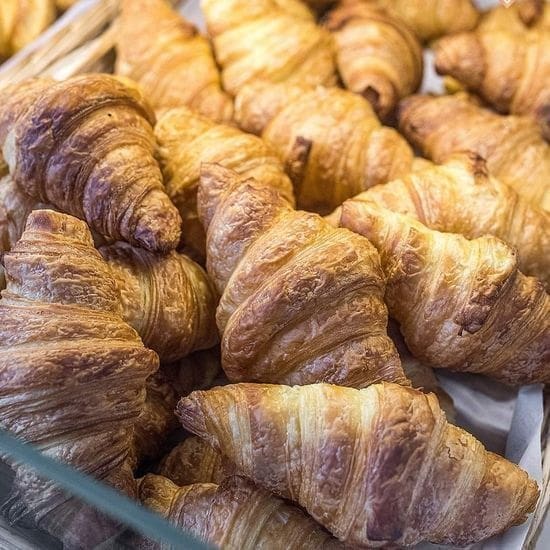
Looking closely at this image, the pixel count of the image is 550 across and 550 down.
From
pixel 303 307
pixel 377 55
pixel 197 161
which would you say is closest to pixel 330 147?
pixel 197 161

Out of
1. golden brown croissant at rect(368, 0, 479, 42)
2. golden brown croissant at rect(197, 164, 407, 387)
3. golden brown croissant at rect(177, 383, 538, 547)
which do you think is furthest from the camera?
golden brown croissant at rect(368, 0, 479, 42)

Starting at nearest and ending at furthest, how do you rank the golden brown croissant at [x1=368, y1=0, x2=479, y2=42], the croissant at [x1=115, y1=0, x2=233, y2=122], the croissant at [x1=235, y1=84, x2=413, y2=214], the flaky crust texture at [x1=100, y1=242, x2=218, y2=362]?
the flaky crust texture at [x1=100, y1=242, x2=218, y2=362] < the croissant at [x1=235, y1=84, x2=413, y2=214] < the croissant at [x1=115, y1=0, x2=233, y2=122] < the golden brown croissant at [x1=368, y1=0, x2=479, y2=42]

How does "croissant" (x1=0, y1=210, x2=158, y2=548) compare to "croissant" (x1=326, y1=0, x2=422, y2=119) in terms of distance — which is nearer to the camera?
"croissant" (x1=0, y1=210, x2=158, y2=548)

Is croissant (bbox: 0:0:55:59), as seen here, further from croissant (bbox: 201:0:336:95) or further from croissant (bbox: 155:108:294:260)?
A: croissant (bbox: 155:108:294:260)

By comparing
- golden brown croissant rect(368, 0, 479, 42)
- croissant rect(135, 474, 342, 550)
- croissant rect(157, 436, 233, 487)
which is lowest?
croissant rect(157, 436, 233, 487)

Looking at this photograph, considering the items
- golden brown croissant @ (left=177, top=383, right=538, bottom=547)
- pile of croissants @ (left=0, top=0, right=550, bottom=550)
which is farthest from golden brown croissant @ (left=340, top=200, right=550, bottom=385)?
golden brown croissant @ (left=177, top=383, right=538, bottom=547)

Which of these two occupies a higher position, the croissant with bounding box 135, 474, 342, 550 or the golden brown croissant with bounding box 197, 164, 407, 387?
the golden brown croissant with bounding box 197, 164, 407, 387

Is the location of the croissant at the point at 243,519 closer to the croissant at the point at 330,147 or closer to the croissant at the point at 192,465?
the croissant at the point at 192,465
